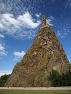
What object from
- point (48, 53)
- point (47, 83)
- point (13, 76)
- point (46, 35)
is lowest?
point (47, 83)

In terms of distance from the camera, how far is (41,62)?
11775 cm

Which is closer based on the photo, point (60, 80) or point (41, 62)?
point (60, 80)

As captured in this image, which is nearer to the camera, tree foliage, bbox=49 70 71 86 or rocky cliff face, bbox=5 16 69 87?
tree foliage, bbox=49 70 71 86

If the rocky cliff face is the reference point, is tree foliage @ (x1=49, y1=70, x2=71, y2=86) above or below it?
below

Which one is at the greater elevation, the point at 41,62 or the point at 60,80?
the point at 41,62

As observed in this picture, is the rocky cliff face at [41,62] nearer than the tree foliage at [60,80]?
No

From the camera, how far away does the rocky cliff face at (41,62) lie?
10988 centimetres

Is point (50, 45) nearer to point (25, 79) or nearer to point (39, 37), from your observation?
point (39, 37)

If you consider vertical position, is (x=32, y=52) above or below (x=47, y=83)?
above

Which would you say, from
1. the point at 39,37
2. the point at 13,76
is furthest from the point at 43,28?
the point at 13,76

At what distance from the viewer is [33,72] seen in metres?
115

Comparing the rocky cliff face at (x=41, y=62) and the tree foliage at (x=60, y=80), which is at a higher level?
the rocky cliff face at (x=41, y=62)

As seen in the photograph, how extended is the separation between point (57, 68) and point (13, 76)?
1192 inches

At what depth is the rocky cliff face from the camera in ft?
360
